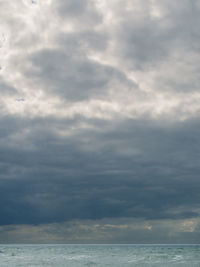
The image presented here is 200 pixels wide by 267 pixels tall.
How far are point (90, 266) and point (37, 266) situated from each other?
1332 centimetres

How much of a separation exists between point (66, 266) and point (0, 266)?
54.4ft

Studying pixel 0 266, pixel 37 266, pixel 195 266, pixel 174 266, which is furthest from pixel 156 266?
pixel 0 266

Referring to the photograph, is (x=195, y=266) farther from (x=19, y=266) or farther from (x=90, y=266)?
(x=19, y=266)

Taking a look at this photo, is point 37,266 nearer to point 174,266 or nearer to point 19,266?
point 19,266

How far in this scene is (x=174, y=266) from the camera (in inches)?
3327

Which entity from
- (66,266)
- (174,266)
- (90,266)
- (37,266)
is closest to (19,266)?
(37,266)

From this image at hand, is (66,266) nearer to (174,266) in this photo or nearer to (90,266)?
(90,266)

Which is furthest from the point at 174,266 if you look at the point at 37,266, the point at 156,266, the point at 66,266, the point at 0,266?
the point at 0,266

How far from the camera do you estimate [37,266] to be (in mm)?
83188

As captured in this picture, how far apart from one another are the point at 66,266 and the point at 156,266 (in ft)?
76.2

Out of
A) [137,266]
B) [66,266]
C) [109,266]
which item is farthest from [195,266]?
[66,266]

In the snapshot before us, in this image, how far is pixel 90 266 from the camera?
279ft

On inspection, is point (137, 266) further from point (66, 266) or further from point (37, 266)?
point (37, 266)

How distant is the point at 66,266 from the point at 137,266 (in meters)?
18.4
